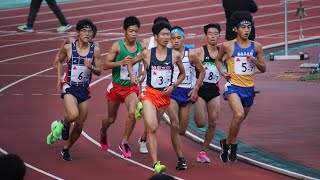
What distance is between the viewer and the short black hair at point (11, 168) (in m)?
6.98

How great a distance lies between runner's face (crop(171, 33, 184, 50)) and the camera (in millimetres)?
14320

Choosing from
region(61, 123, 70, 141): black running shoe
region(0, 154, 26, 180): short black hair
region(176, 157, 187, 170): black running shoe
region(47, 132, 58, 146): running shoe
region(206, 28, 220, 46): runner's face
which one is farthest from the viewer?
region(47, 132, 58, 146): running shoe

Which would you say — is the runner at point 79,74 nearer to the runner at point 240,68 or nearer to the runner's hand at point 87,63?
the runner's hand at point 87,63

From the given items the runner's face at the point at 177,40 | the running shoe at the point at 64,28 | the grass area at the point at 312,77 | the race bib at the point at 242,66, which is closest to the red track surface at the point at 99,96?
the running shoe at the point at 64,28

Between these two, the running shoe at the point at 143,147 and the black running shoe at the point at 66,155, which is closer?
the black running shoe at the point at 66,155

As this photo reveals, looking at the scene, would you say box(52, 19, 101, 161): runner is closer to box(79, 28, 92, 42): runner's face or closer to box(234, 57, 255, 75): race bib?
box(79, 28, 92, 42): runner's face

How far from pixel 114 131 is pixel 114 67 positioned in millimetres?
2640

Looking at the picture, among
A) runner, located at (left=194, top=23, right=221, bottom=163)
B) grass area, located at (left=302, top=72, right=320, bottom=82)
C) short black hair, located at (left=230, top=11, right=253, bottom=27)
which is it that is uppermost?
short black hair, located at (left=230, top=11, right=253, bottom=27)

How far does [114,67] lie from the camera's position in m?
14.7

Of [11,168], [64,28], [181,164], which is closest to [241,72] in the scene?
[181,164]

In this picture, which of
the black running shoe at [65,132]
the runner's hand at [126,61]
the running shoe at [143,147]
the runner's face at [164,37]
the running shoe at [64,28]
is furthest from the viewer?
the running shoe at [64,28]

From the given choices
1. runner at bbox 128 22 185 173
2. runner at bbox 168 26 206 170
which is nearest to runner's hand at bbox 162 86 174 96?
runner at bbox 128 22 185 173

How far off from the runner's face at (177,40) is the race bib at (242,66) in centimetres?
79

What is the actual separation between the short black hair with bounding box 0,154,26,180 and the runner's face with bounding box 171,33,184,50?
7365 millimetres
